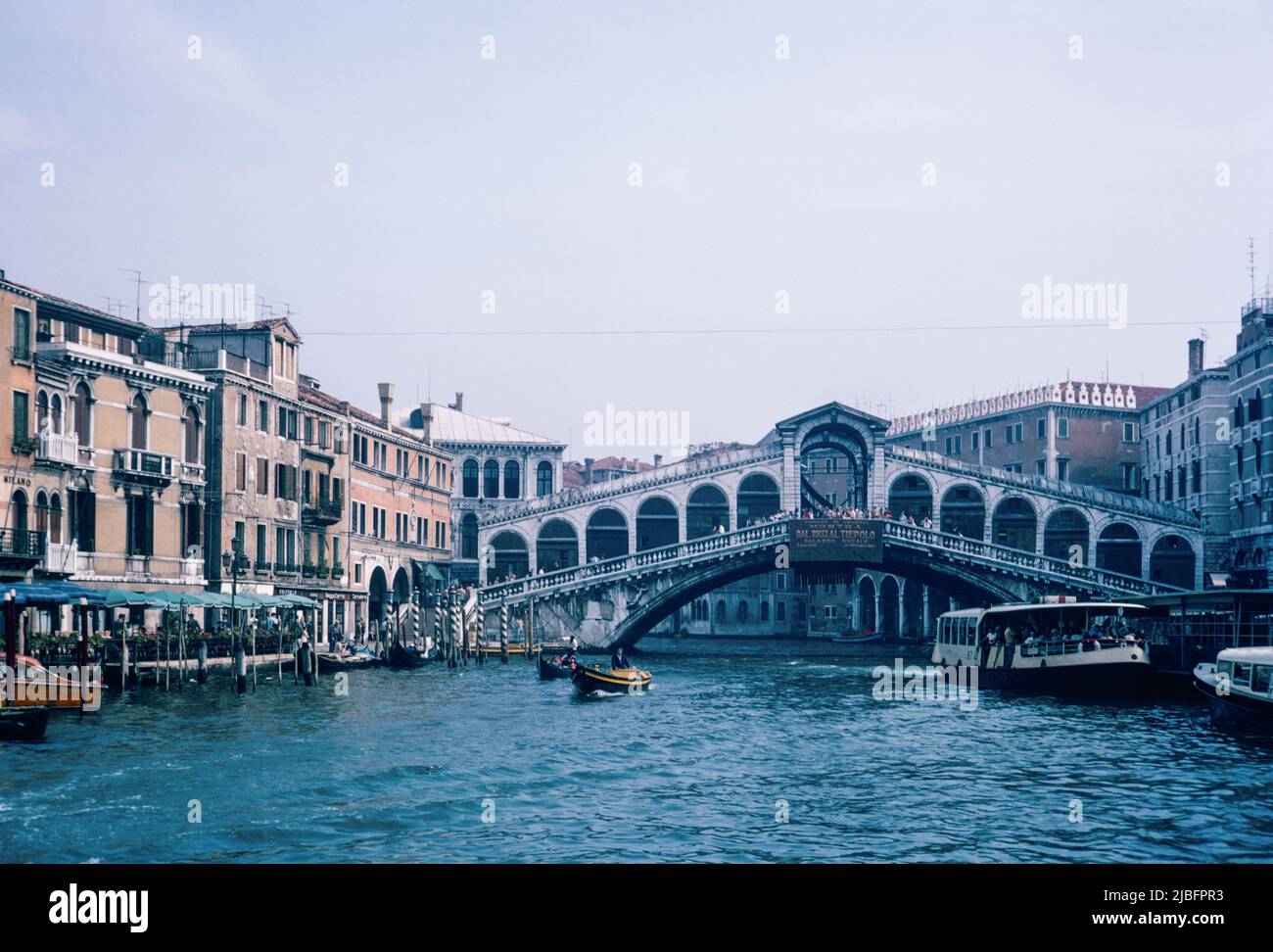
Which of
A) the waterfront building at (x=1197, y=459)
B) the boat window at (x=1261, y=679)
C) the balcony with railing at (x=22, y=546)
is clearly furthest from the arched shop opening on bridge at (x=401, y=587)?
the boat window at (x=1261, y=679)

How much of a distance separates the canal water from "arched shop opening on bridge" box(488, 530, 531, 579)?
27.5 metres

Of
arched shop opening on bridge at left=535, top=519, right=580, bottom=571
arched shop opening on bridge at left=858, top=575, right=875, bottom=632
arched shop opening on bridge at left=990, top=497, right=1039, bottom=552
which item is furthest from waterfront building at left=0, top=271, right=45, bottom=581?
arched shop opening on bridge at left=858, top=575, right=875, bottom=632

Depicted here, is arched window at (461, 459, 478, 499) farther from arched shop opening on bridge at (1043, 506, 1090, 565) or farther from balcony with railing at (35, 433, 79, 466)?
balcony with railing at (35, 433, 79, 466)

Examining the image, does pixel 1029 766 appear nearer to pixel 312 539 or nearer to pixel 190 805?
pixel 190 805

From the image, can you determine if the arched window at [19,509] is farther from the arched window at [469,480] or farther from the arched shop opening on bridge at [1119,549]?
the arched shop opening on bridge at [1119,549]

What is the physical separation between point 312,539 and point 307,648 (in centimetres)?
1200

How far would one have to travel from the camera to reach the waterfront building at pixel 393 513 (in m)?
51.5

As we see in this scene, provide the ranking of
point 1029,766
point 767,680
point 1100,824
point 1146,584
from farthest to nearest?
point 1146,584
point 767,680
point 1029,766
point 1100,824

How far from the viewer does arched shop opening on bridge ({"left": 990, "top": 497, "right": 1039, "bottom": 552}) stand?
195 feet

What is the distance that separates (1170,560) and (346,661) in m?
35.0

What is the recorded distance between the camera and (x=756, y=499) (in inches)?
2571

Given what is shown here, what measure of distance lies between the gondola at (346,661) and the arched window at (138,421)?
7.87m
